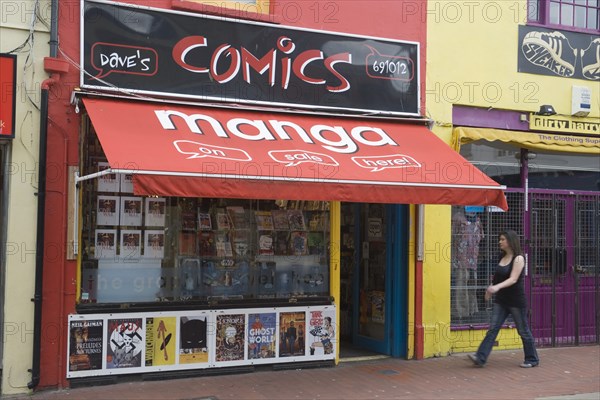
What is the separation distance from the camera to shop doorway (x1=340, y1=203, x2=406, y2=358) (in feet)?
28.3

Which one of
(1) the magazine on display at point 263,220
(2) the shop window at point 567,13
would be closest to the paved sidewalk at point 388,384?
(1) the magazine on display at point 263,220

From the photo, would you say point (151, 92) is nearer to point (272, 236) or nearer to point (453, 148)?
point (272, 236)

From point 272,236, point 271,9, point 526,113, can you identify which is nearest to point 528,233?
point 526,113

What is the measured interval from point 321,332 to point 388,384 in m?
1.10

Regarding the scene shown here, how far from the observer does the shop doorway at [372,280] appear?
8617mm

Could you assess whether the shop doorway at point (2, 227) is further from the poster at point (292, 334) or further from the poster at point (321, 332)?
the poster at point (321, 332)

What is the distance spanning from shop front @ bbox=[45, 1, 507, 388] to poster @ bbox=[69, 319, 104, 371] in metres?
0.01

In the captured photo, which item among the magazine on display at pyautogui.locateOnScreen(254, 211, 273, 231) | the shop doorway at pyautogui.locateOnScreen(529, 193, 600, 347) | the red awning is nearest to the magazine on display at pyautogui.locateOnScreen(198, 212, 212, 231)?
the magazine on display at pyautogui.locateOnScreen(254, 211, 273, 231)

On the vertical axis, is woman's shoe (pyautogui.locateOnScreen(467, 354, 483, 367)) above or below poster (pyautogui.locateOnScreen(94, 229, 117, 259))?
below

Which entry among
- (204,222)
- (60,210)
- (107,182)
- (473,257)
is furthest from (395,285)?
(60,210)

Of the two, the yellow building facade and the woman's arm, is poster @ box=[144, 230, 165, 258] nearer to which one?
the yellow building facade

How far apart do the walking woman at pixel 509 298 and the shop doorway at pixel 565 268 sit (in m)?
1.27

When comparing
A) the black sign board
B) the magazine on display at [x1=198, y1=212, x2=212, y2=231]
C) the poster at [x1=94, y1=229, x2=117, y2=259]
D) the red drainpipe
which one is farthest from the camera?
the black sign board

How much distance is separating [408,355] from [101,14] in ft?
18.3
